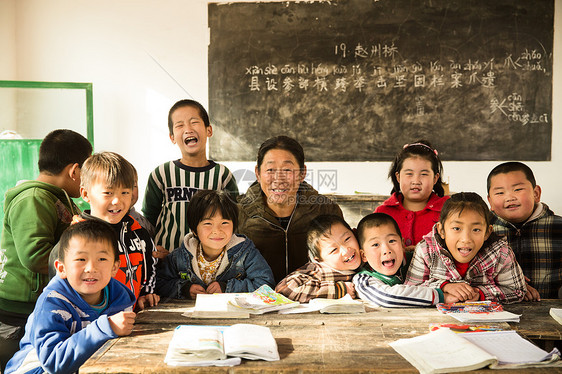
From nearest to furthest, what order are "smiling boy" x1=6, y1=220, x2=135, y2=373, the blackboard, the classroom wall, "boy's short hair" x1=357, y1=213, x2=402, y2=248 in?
1. "smiling boy" x1=6, y1=220, x2=135, y2=373
2. "boy's short hair" x1=357, y1=213, x2=402, y2=248
3. the blackboard
4. the classroom wall

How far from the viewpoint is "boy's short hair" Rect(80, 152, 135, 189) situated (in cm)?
195

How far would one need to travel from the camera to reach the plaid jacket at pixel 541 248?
7.63 feet

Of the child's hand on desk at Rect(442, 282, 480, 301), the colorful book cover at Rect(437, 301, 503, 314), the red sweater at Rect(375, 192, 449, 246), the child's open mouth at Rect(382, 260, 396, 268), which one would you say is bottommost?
the colorful book cover at Rect(437, 301, 503, 314)

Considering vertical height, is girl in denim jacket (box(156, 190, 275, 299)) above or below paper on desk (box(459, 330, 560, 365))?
above

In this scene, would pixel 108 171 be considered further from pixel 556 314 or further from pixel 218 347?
pixel 556 314

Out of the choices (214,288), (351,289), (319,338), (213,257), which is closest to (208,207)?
(213,257)

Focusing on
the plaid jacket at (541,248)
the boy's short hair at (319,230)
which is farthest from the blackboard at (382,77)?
the boy's short hair at (319,230)

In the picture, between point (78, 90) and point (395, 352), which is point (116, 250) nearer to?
point (395, 352)

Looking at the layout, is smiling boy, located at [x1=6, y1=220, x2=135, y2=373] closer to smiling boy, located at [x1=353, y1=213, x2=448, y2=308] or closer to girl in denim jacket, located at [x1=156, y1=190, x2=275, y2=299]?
girl in denim jacket, located at [x1=156, y1=190, x2=275, y2=299]

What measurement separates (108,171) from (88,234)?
1.12 feet

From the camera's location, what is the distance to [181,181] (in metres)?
2.63

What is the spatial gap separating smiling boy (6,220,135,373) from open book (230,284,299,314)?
38cm

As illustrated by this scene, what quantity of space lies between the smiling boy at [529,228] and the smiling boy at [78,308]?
1.64 metres

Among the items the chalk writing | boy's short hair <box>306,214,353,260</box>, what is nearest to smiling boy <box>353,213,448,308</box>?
boy's short hair <box>306,214,353,260</box>
